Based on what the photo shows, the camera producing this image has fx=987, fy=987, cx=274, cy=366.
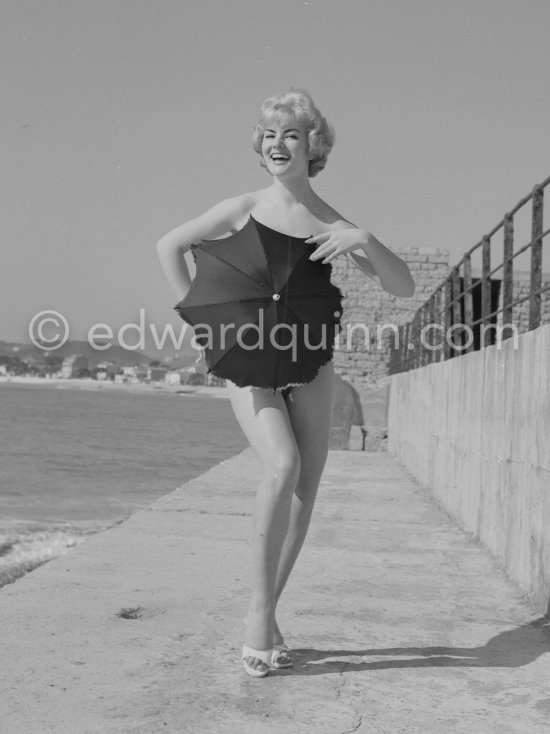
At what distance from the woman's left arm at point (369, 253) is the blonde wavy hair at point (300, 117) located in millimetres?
296

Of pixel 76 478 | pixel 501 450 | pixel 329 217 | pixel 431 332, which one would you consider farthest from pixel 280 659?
pixel 76 478

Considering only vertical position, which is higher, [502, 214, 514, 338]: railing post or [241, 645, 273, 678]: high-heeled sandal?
[502, 214, 514, 338]: railing post

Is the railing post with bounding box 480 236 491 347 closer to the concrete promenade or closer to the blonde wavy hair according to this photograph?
the concrete promenade

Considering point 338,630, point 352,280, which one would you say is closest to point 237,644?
point 338,630

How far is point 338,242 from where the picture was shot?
3.00 m

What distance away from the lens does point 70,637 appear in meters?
3.39

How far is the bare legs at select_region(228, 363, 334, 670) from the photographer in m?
2.93

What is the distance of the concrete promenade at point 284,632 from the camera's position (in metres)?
2.67

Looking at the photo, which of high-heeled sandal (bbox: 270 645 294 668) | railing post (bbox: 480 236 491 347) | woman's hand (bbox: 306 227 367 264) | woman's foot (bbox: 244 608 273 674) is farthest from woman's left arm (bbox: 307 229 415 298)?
railing post (bbox: 480 236 491 347)

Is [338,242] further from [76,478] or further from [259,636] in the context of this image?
[76,478]

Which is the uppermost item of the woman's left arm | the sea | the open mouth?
the open mouth

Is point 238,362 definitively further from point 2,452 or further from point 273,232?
point 2,452

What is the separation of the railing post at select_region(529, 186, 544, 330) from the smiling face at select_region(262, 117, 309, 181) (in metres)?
2.00

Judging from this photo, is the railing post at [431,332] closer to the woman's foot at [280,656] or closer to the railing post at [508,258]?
the railing post at [508,258]
